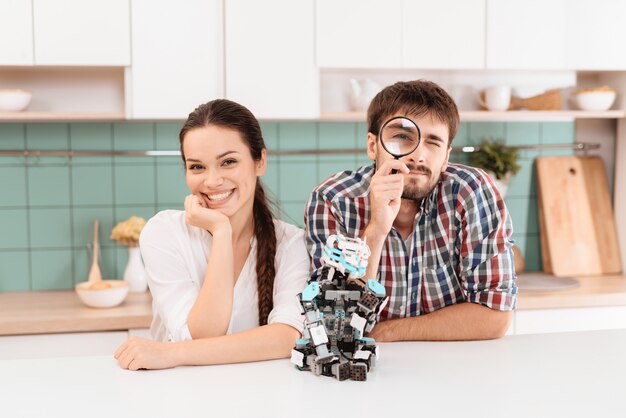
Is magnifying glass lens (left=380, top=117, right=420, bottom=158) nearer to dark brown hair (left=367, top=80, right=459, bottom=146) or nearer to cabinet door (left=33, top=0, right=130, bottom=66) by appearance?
dark brown hair (left=367, top=80, right=459, bottom=146)

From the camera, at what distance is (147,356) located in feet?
4.59

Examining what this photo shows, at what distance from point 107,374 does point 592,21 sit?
97.7 inches

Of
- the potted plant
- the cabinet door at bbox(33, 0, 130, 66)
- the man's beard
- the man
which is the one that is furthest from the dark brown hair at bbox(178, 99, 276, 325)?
the potted plant

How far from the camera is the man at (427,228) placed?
174cm

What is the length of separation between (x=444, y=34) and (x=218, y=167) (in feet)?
4.98

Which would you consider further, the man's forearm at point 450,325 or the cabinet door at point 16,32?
the cabinet door at point 16,32

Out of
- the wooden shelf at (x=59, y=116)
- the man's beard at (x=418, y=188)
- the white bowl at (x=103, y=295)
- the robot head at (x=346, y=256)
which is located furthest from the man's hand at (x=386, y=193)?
the wooden shelf at (x=59, y=116)

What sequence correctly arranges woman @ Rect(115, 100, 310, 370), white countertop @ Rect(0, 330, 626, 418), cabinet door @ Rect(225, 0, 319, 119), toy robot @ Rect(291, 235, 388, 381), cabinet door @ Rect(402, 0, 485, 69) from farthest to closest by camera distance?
cabinet door @ Rect(402, 0, 485, 69)
cabinet door @ Rect(225, 0, 319, 119)
woman @ Rect(115, 100, 310, 370)
toy robot @ Rect(291, 235, 388, 381)
white countertop @ Rect(0, 330, 626, 418)

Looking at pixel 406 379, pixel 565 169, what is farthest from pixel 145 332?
pixel 565 169

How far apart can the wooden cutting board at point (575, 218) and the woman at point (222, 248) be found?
1815 mm

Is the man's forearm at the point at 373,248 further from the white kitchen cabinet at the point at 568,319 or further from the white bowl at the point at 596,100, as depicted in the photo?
the white bowl at the point at 596,100

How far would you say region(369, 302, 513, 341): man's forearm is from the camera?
5.62 ft

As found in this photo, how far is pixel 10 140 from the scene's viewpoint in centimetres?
299

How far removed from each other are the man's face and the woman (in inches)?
11.7
